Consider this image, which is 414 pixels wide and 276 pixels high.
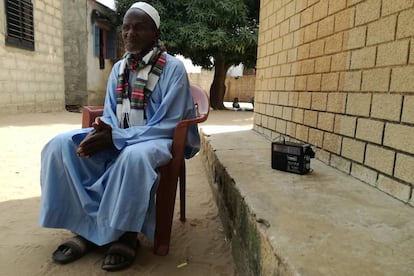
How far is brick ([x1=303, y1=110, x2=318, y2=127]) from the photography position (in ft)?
8.57

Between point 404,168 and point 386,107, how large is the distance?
1.16 ft

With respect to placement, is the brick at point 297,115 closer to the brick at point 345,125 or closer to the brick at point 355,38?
the brick at point 345,125

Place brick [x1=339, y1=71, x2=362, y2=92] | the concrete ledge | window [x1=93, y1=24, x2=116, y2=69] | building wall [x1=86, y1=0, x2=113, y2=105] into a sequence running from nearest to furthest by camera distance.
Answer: the concrete ledge, brick [x1=339, y1=71, x2=362, y2=92], building wall [x1=86, y1=0, x2=113, y2=105], window [x1=93, y1=24, x2=116, y2=69]

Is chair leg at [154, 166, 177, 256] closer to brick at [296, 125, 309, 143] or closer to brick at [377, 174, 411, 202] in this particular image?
brick at [377, 174, 411, 202]

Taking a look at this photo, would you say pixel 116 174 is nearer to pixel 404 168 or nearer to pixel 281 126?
pixel 404 168

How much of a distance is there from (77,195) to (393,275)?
4.88 ft

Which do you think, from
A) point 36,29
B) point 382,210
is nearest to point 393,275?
point 382,210

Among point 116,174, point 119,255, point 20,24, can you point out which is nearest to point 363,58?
point 116,174

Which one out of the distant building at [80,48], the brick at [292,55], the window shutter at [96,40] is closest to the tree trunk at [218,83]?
the window shutter at [96,40]

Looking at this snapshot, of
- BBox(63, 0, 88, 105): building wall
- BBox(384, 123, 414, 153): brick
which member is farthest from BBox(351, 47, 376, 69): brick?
BBox(63, 0, 88, 105): building wall

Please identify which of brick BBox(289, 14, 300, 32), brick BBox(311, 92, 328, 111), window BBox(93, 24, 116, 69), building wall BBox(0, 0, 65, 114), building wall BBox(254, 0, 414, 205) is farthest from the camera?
window BBox(93, 24, 116, 69)

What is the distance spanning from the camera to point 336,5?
2.33m

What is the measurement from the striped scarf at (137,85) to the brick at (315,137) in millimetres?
1347

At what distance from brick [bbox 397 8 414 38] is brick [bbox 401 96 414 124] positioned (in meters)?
0.32
